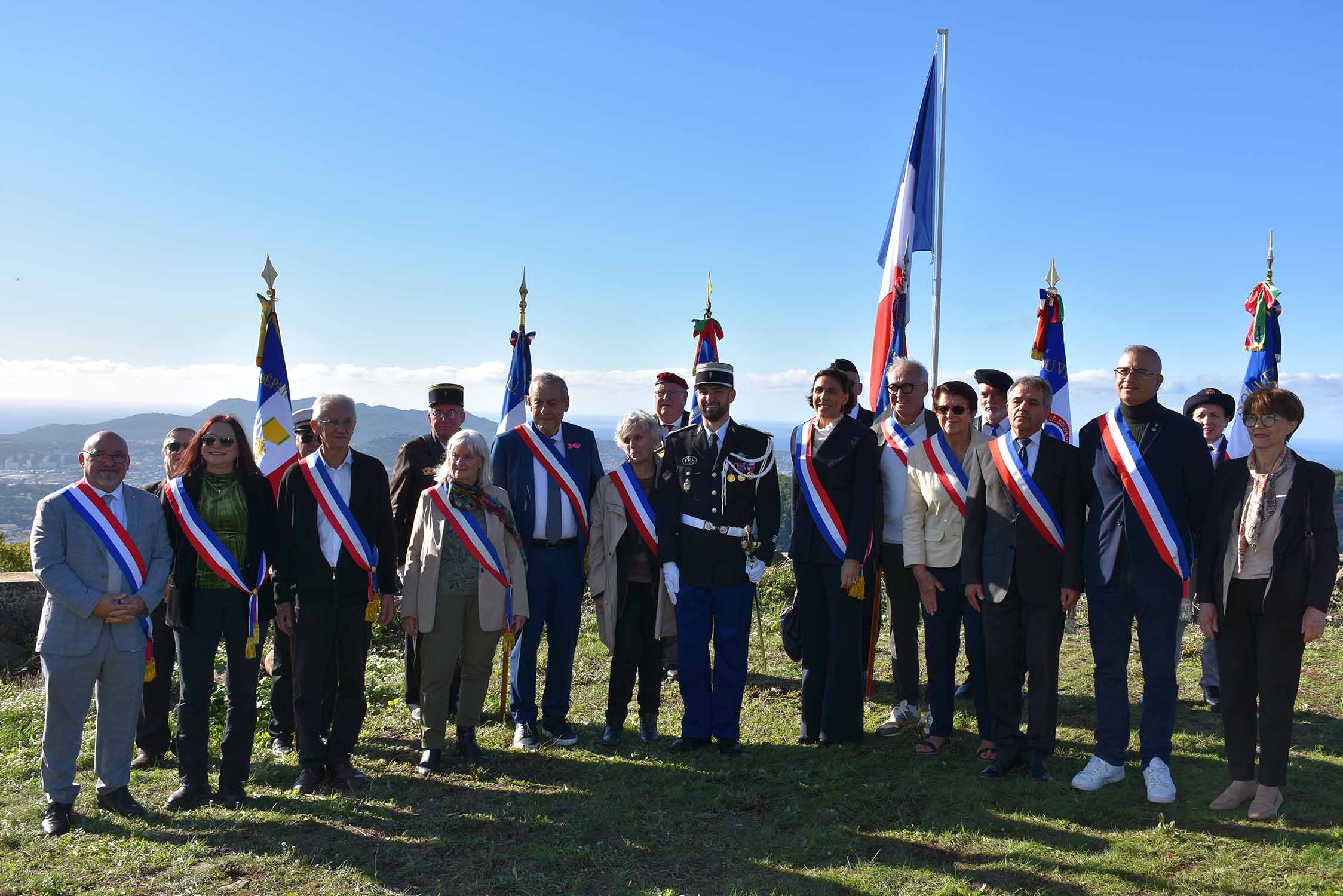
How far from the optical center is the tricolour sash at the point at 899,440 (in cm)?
550

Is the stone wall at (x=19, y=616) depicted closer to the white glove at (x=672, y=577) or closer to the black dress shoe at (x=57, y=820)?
the black dress shoe at (x=57, y=820)

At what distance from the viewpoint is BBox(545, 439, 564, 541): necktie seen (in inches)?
211

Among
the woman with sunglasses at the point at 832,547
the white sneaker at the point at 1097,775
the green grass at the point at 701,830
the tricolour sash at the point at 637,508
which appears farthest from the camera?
the tricolour sash at the point at 637,508

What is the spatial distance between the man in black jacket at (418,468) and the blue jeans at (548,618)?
670 mm

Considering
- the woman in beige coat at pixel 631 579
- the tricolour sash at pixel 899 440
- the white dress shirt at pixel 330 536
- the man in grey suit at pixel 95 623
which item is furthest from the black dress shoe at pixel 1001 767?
the man in grey suit at pixel 95 623

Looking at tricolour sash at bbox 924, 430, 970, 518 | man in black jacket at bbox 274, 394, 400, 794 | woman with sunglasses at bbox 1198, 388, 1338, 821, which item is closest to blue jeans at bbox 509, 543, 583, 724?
man in black jacket at bbox 274, 394, 400, 794

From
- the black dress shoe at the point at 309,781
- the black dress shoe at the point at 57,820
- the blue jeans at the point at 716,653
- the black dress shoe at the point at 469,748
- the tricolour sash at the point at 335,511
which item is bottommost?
the black dress shoe at the point at 57,820

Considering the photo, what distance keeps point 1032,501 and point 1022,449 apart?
10.8 inches

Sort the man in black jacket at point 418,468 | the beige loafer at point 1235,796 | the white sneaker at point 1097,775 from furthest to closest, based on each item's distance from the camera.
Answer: the man in black jacket at point 418,468 → the white sneaker at point 1097,775 → the beige loafer at point 1235,796

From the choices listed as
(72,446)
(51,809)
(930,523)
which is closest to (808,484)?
(930,523)

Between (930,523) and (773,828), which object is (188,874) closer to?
(773,828)

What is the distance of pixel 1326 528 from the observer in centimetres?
401

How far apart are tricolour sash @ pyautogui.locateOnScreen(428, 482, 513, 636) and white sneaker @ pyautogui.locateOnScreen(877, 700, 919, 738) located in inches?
92.2

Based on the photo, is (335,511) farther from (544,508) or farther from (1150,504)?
(1150,504)
